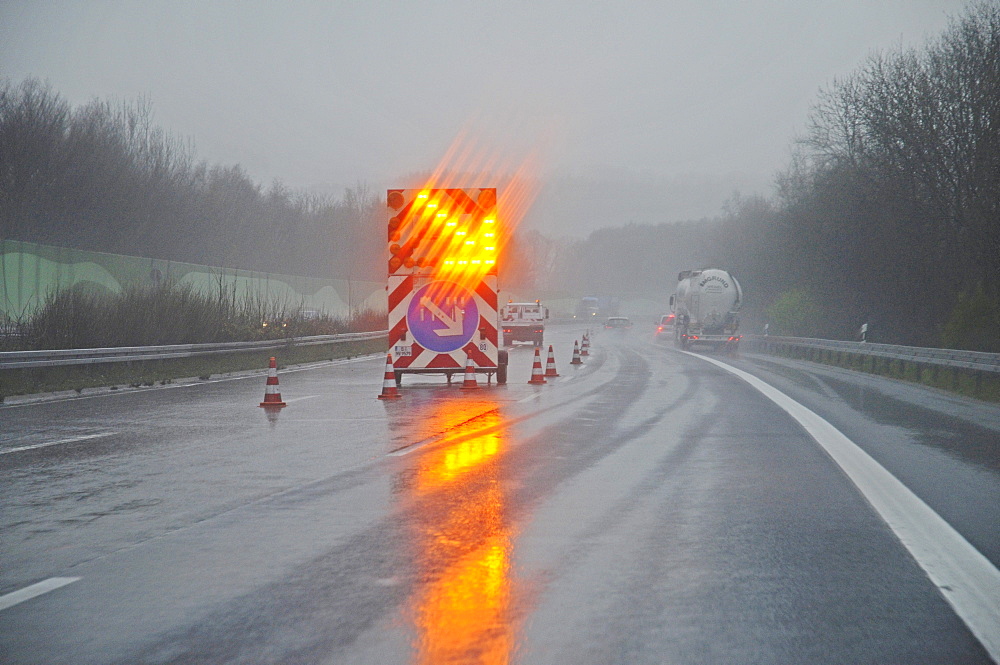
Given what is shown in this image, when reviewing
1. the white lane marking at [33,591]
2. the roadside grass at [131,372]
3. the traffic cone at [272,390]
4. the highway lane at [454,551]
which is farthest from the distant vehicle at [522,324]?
the white lane marking at [33,591]

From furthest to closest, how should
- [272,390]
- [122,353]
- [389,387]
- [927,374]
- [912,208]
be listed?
[912,208], [927,374], [122,353], [389,387], [272,390]

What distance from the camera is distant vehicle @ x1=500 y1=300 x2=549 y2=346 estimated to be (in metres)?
48.7

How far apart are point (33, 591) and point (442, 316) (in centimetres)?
1503

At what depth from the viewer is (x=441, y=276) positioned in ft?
66.2

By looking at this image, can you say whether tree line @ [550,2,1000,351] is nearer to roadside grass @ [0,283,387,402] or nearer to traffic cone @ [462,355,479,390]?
traffic cone @ [462,355,479,390]

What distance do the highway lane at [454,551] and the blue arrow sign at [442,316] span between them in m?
6.95

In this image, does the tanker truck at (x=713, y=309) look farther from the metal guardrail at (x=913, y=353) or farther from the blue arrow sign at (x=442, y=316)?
the blue arrow sign at (x=442, y=316)

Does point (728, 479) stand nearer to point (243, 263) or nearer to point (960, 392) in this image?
point (960, 392)

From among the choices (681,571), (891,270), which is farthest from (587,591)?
(891,270)

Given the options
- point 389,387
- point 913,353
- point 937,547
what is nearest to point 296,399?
point 389,387

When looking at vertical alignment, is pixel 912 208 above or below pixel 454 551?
above

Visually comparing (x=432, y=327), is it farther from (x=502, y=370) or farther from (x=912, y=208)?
(x=912, y=208)

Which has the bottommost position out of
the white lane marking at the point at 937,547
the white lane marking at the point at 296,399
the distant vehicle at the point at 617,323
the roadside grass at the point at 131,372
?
the white lane marking at the point at 296,399

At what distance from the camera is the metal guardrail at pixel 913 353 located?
20797 millimetres
